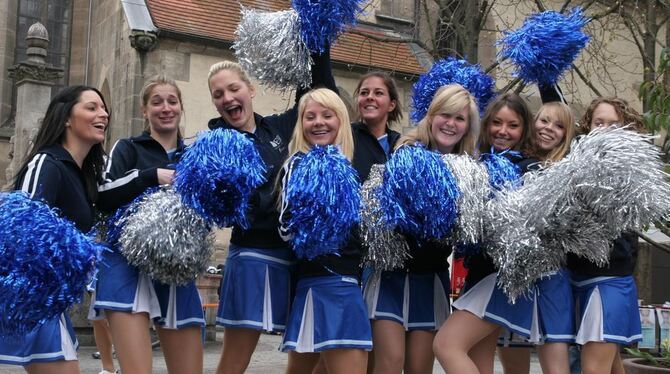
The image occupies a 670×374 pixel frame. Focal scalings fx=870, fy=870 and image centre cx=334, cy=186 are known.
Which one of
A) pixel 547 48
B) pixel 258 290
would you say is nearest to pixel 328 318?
pixel 258 290

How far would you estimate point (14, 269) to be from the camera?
127 inches

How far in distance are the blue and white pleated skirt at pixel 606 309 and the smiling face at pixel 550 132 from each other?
2.24ft

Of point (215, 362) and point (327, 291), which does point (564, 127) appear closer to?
point (327, 291)

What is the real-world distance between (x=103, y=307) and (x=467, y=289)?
1.76 meters

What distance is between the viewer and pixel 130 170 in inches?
160

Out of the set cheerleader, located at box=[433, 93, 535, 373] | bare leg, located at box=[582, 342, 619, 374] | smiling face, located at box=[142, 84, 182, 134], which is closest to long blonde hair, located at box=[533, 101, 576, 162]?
cheerleader, located at box=[433, 93, 535, 373]

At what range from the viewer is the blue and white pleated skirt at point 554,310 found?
13.9ft

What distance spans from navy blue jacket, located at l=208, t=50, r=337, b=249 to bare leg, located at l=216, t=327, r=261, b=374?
1.35 ft

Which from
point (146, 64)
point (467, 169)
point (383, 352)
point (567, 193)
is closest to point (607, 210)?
point (567, 193)

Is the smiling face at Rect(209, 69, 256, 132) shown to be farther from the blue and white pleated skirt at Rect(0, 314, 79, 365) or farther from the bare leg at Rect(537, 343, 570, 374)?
the bare leg at Rect(537, 343, 570, 374)

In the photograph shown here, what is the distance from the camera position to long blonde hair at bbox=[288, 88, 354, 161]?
4016mm

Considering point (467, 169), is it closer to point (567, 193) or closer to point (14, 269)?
A: point (567, 193)

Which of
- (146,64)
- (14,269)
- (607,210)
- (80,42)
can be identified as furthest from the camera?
(80,42)

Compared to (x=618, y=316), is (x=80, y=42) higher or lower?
higher
